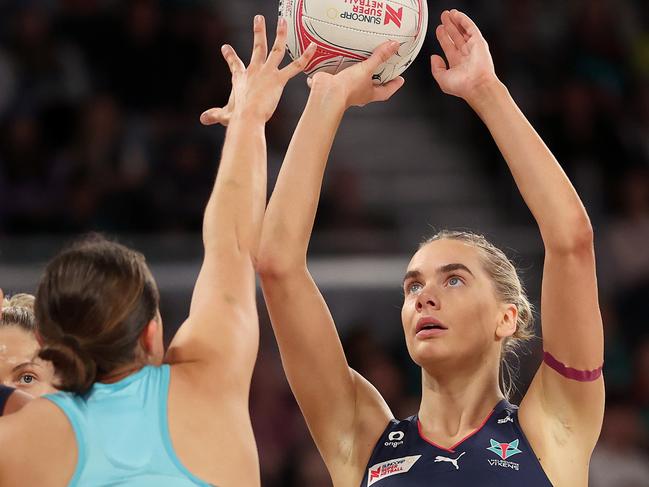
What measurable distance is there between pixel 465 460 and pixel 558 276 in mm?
A: 548

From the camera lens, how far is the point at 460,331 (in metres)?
3.16

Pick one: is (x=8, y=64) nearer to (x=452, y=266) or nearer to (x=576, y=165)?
(x=576, y=165)

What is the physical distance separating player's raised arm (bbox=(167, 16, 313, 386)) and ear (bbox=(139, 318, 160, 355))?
5 centimetres

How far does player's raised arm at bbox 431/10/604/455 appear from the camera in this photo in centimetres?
290

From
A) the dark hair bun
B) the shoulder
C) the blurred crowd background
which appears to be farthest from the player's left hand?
the blurred crowd background

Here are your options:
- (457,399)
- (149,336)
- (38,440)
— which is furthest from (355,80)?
(38,440)

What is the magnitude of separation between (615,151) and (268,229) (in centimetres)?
525

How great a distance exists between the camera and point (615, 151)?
7719 mm

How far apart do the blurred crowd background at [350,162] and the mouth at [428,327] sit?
285 centimetres

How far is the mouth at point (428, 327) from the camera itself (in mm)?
3137

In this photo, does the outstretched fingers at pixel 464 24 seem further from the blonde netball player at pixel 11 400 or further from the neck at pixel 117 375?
the blonde netball player at pixel 11 400

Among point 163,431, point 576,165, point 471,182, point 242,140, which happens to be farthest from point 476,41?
point 471,182

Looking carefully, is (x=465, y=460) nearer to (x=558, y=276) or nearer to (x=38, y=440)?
(x=558, y=276)

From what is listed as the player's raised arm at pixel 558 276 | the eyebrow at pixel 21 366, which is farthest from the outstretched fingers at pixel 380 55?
the eyebrow at pixel 21 366
